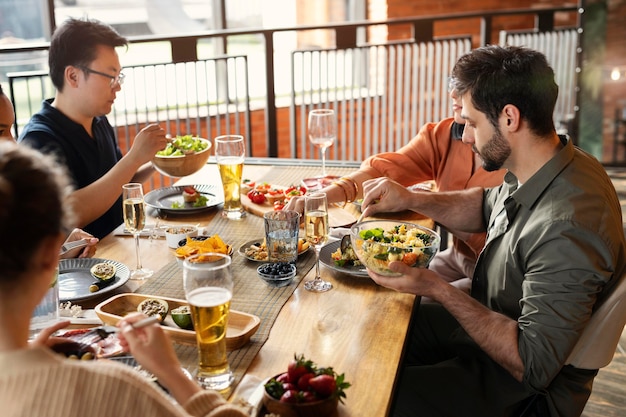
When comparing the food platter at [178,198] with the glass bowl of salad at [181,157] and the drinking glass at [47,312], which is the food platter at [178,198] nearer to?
the glass bowl of salad at [181,157]

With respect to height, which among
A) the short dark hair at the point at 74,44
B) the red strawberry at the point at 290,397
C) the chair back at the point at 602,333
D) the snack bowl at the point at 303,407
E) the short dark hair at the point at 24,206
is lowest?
the chair back at the point at 602,333

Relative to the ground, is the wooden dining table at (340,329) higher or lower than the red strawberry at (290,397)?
lower

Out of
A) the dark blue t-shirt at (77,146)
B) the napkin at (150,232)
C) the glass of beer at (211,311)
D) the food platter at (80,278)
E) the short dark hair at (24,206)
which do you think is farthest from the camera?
the dark blue t-shirt at (77,146)

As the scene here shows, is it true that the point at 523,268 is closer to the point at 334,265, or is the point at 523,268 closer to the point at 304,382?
the point at 334,265

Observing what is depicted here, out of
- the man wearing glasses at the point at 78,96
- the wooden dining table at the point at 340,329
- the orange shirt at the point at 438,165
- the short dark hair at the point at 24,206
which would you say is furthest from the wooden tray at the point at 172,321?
the orange shirt at the point at 438,165

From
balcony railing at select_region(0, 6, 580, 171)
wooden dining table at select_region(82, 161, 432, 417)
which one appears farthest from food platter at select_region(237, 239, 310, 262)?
balcony railing at select_region(0, 6, 580, 171)

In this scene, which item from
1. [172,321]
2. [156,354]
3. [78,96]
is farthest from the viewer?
[78,96]

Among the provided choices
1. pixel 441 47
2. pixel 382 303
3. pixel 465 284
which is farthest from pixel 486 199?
pixel 441 47

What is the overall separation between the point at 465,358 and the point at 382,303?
339 millimetres

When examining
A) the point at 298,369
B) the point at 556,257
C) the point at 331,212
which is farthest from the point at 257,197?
the point at 298,369

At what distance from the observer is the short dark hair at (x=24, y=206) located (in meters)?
0.79

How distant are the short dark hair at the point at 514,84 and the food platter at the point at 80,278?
38.2 inches

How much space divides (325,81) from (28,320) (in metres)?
3.62

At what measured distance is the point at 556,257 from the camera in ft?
5.16
